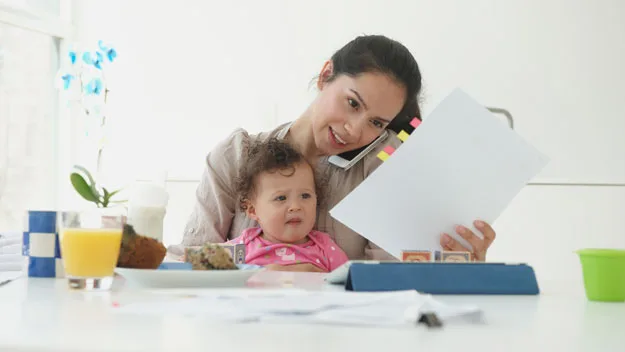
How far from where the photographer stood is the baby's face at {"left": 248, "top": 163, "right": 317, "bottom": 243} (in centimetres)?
215

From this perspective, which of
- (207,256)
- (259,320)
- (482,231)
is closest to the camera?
(259,320)

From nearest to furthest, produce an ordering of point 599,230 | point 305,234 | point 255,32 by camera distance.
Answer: point 305,234, point 599,230, point 255,32

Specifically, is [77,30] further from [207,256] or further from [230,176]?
[207,256]

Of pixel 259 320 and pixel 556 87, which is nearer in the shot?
pixel 259 320

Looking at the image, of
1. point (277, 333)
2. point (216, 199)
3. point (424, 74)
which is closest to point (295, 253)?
point (216, 199)

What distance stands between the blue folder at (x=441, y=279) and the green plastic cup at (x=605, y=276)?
0.27 ft

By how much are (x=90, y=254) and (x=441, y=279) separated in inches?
20.1

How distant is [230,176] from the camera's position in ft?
7.84

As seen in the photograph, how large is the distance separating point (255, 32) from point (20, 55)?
Result: 1137 millimetres

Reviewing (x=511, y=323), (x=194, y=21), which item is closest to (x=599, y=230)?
(x=194, y=21)

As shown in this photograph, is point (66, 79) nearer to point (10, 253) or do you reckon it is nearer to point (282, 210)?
point (282, 210)

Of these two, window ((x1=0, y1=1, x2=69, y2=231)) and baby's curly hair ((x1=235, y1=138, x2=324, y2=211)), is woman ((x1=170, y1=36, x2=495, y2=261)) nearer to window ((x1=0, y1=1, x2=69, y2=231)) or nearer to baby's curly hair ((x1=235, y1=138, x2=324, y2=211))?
baby's curly hair ((x1=235, y1=138, x2=324, y2=211))

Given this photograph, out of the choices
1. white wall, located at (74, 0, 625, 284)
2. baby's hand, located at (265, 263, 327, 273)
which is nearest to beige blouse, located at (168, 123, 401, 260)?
baby's hand, located at (265, 263, 327, 273)

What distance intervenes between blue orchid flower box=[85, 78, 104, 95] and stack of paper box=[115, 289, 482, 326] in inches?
122
